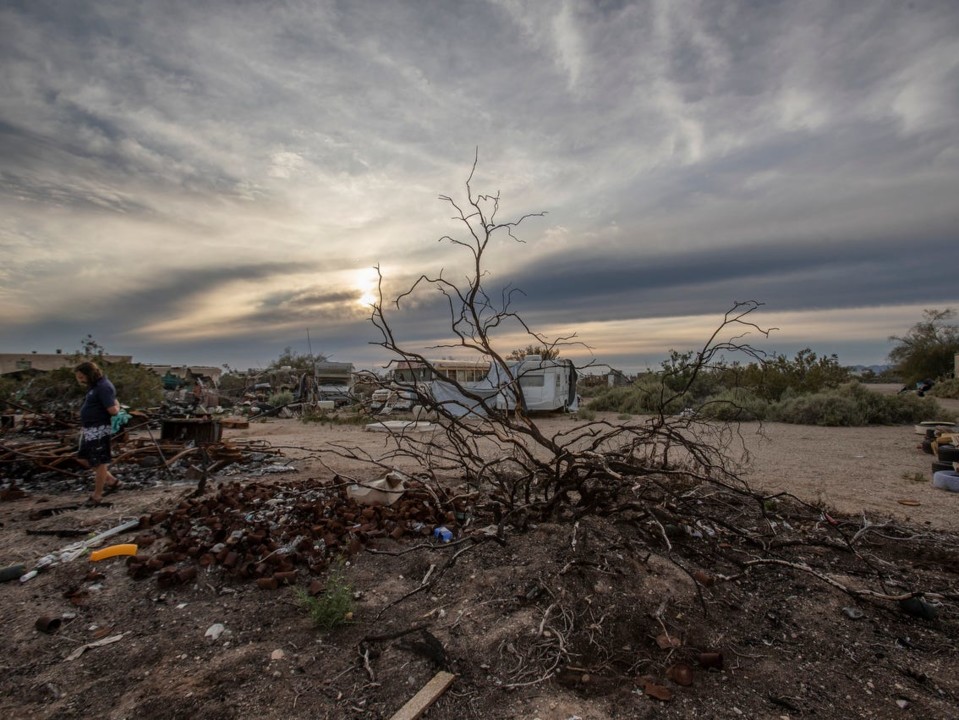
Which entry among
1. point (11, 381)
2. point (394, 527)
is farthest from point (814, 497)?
point (11, 381)

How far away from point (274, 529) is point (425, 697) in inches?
96.9

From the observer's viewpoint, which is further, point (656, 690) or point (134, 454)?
point (134, 454)

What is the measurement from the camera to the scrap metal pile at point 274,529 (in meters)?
3.60

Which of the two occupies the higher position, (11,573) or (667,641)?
(11,573)

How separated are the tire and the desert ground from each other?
7.55 feet

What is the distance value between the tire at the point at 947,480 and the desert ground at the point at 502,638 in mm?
2301

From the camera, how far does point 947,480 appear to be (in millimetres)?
6008

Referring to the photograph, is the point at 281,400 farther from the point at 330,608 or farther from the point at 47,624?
the point at 330,608

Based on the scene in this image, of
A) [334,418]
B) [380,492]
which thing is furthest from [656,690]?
[334,418]

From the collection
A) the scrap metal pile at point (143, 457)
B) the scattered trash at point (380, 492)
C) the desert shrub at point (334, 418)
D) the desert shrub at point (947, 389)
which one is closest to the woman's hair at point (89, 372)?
the scrap metal pile at point (143, 457)

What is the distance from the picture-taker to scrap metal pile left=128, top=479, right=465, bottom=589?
3.60 meters

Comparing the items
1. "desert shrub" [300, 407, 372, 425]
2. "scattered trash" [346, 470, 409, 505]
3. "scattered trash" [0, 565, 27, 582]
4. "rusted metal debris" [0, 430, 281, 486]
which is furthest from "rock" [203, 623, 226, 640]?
"desert shrub" [300, 407, 372, 425]

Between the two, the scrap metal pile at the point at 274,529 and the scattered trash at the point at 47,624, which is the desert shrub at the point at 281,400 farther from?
the scattered trash at the point at 47,624

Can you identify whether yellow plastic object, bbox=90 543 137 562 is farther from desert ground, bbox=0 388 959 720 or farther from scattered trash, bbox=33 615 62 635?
scattered trash, bbox=33 615 62 635
